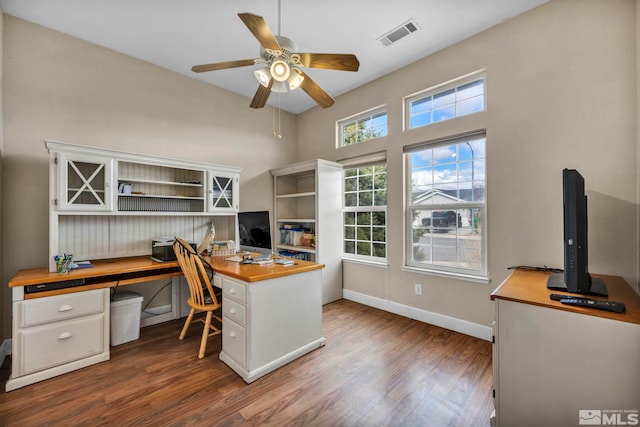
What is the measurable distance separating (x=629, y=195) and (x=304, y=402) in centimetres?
276

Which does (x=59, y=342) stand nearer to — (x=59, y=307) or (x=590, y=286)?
(x=59, y=307)

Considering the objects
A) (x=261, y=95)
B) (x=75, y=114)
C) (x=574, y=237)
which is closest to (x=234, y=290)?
(x=261, y=95)

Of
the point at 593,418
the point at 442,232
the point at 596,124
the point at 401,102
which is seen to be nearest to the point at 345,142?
the point at 401,102

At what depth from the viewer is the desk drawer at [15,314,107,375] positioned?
1.92 meters

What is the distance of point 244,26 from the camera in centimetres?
250

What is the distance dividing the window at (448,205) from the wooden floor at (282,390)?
2.78 ft

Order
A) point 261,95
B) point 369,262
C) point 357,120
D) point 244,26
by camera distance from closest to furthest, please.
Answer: point 261,95 → point 244,26 → point 369,262 → point 357,120

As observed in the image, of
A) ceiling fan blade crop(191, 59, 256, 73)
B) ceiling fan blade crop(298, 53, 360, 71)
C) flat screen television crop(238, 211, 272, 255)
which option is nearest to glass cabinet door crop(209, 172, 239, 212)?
flat screen television crop(238, 211, 272, 255)

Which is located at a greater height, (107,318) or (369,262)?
(369,262)

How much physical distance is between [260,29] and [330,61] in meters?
0.53

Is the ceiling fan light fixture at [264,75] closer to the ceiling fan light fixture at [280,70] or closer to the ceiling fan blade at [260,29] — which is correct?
the ceiling fan light fixture at [280,70]

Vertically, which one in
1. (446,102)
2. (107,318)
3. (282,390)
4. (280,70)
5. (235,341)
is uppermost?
(446,102)

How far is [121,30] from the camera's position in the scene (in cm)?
256

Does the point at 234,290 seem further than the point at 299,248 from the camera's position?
No
